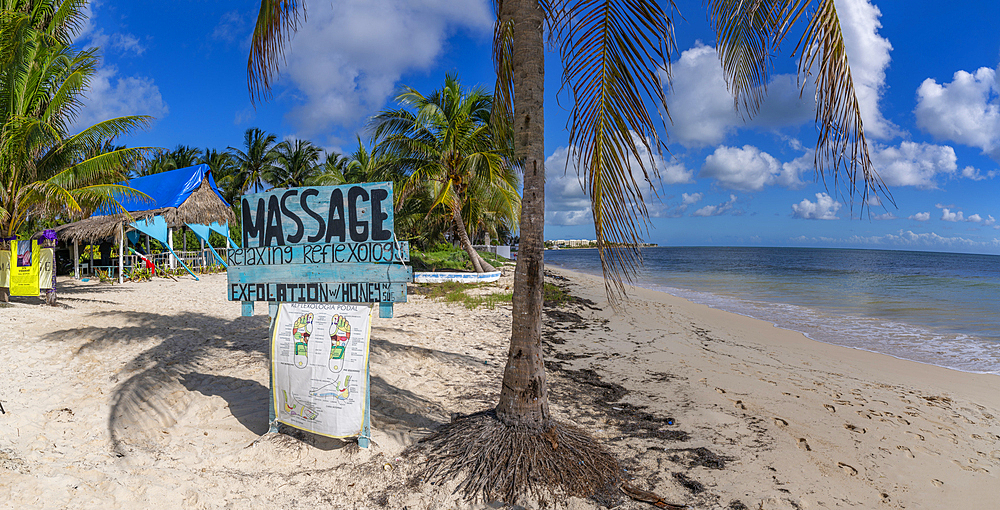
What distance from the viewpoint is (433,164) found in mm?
15891

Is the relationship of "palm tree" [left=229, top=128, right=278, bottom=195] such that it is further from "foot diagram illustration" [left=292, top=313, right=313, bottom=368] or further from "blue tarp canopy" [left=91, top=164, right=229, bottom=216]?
"foot diagram illustration" [left=292, top=313, right=313, bottom=368]

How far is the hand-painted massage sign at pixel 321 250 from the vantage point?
3.66 metres

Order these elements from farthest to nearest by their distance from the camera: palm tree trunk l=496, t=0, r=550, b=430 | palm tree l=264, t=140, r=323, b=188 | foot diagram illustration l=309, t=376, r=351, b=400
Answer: palm tree l=264, t=140, r=323, b=188
foot diagram illustration l=309, t=376, r=351, b=400
palm tree trunk l=496, t=0, r=550, b=430

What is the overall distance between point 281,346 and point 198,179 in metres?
14.9

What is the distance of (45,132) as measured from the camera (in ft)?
29.3

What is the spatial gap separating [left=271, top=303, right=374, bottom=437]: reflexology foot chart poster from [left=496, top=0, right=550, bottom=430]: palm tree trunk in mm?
1200

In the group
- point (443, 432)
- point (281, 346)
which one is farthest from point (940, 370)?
point (281, 346)

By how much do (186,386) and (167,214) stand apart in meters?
13.4

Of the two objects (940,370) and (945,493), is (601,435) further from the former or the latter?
(940,370)

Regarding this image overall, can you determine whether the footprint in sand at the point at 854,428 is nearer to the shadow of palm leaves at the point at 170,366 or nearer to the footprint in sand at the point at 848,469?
the footprint in sand at the point at 848,469

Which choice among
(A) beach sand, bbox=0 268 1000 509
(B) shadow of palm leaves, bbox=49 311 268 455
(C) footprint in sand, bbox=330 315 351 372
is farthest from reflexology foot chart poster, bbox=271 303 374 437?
(B) shadow of palm leaves, bbox=49 311 268 455

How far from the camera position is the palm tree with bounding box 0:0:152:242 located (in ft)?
28.0

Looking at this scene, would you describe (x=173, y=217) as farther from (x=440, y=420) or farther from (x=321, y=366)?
(x=440, y=420)

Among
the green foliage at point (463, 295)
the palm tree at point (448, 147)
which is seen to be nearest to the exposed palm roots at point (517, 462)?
the green foliage at point (463, 295)
